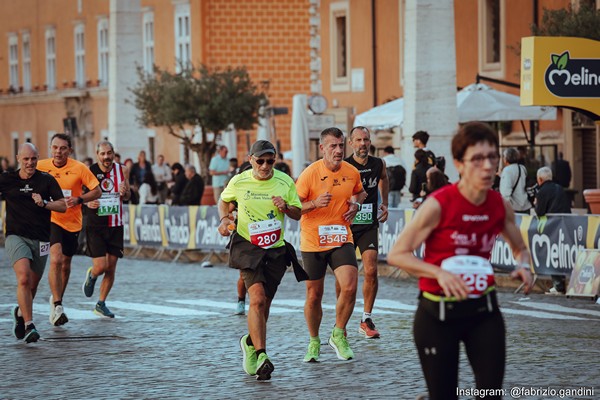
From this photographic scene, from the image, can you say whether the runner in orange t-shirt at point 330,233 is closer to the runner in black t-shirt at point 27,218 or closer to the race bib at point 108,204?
the runner in black t-shirt at point 27,218

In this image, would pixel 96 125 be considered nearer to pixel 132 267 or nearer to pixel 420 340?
pixel 132 267

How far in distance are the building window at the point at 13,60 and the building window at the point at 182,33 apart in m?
17.9

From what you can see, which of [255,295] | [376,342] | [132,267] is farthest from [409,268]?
[132,267]

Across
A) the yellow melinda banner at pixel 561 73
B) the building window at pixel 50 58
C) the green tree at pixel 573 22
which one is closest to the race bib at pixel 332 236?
the yellow melinda banner at pixel 561 73

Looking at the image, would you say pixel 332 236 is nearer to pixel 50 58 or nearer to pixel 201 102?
pixel 201 102

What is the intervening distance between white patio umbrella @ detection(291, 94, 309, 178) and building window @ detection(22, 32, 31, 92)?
33626mm

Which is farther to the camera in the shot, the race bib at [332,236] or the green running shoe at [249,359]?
the race bib at [332,236]

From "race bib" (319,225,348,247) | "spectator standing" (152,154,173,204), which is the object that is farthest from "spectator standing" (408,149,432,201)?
"spectator standing" (152,154,173,204)

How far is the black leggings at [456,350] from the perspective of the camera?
784cm

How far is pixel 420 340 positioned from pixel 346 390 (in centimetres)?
356

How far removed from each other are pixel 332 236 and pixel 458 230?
17.9 ft

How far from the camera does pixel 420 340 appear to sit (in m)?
7.94

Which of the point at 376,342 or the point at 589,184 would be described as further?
the point at 589,184

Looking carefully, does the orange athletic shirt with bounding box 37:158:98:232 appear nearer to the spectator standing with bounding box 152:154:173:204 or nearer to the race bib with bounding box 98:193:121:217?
the race bib with bounding box 98:193:121:217
